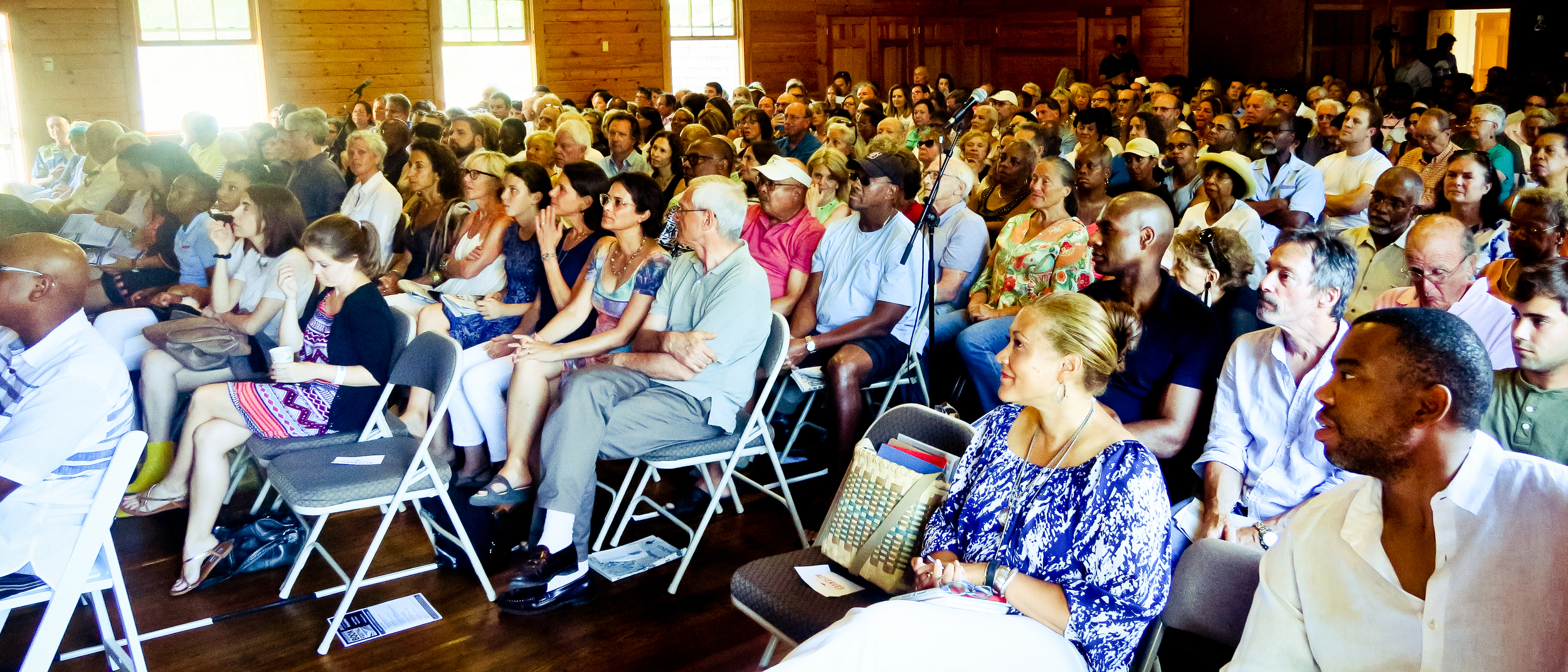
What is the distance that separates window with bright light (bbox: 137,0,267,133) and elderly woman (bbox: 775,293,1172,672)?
39.7 ft

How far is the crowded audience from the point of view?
1.68m

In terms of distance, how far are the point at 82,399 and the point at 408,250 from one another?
10.5 ft

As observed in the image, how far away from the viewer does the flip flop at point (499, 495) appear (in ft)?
11.6

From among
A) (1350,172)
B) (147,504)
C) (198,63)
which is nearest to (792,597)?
(147,504)

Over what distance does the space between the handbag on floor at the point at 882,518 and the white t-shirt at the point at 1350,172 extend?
173 inches

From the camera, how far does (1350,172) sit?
21.1 feet

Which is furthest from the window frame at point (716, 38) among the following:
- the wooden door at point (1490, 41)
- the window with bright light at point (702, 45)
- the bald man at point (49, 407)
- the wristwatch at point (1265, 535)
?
the wristwatch at point (1265, 535)

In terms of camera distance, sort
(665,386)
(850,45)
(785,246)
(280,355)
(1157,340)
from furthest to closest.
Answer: (850,45) < (785,246) < (665,386) < (280,355) < (1157,340)

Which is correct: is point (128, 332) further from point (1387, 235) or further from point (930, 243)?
point (1387, 235)

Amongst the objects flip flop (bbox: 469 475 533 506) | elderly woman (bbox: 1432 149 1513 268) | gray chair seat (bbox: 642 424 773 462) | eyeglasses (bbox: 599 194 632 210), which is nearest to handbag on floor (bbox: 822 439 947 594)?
gray chair seat (bbox: 642 424 773 462)

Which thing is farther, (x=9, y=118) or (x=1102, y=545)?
(x=9, y=118)

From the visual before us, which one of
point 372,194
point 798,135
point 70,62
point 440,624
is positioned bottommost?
point 440,624

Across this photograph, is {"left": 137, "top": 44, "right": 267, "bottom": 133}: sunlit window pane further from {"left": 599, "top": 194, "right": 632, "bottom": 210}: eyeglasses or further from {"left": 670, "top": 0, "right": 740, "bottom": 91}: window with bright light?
{"left": 599, "top": 194, "right": 632, "bottom": 210}: eyeglasses

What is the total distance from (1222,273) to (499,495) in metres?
2.30
